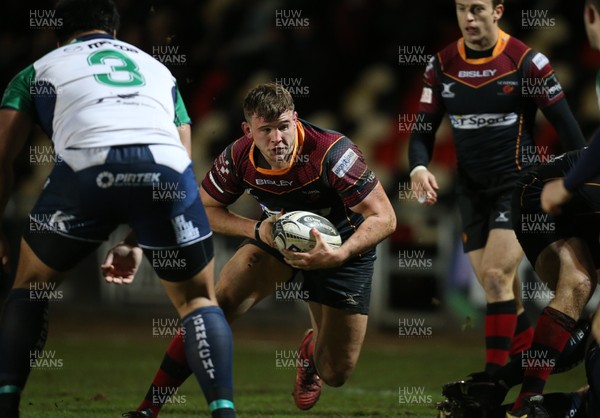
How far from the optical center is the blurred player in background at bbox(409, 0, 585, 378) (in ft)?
22.4

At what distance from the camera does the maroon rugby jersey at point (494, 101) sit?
23.0ft

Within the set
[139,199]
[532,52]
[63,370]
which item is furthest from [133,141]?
[63,370]

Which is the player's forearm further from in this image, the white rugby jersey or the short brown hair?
the white rugby jersey

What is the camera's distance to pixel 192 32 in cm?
1405

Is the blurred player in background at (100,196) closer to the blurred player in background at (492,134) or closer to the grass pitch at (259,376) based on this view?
the grass pitch at (259,376)

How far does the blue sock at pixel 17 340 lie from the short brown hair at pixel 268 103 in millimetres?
1615

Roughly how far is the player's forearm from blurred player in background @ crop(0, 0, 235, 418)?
1.34m

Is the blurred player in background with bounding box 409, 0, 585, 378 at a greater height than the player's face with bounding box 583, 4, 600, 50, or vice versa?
the player's face with bounding box 583, 4, 600, 50

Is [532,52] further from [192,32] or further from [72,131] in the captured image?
[192,32]

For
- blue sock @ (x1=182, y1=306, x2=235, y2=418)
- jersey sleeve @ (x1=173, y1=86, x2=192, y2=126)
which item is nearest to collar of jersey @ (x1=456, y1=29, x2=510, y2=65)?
jersey sleeve @ (x1=173, y1=86, x2=192, y2=126)

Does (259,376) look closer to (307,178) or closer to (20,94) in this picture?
(307,178)

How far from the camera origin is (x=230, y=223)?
5.98 m

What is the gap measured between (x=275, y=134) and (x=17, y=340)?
1.85 m

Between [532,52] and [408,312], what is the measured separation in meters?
4.98
